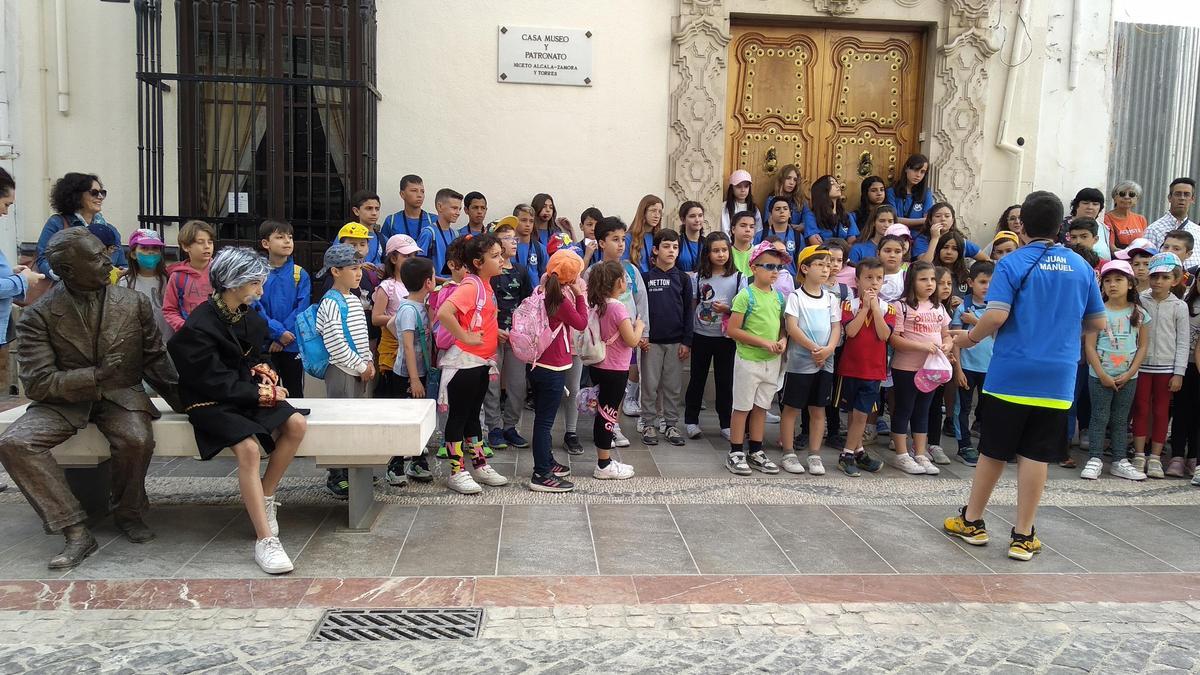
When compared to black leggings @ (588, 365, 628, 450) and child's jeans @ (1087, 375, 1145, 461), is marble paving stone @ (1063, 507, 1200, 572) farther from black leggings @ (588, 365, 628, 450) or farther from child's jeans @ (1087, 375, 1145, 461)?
black leggings @ (588, 365, 628, 450)

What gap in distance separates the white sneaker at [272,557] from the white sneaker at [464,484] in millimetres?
1333

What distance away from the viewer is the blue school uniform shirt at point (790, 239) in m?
7.97

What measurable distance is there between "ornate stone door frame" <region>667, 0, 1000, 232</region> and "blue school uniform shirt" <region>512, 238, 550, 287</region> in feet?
5.44

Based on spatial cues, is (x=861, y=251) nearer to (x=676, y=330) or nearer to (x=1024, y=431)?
(x=676, y=330)

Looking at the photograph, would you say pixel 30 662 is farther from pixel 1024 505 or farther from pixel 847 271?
pixel 847 271

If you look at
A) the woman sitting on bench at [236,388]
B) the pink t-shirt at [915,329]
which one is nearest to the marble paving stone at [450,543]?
the woman sitting on bench at [236,388]

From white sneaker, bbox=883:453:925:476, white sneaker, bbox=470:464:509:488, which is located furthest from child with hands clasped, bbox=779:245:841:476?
white sneaker, bbox=470:464:509:488

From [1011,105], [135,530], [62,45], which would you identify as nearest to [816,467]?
[135,530]

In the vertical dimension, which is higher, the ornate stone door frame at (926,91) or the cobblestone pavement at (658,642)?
the ornate stone door frame at (926,91)

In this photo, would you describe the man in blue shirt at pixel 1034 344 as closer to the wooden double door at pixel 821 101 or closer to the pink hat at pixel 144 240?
the wooden double door at pixel 821 101

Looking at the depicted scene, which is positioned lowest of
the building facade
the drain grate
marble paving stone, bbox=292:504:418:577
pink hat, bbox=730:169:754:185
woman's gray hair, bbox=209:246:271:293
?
the drain grate

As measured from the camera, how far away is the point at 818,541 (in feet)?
16.1

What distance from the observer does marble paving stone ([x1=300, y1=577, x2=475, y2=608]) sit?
3.95 meters

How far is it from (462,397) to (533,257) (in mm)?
2340
